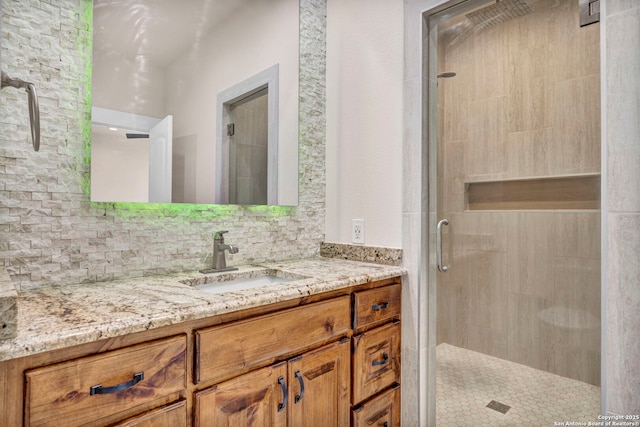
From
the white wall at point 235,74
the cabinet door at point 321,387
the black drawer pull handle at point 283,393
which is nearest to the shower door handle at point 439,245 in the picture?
the cabinet door at point 321,387

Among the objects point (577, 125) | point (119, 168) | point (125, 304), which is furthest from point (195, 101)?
point (577, 125)

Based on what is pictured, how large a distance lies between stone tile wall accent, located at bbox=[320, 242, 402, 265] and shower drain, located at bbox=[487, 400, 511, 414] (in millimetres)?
642

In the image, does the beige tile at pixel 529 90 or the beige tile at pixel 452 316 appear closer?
the beige tile at pixel 529 90

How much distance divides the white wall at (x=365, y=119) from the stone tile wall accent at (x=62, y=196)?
2.39 ft

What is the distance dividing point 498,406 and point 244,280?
1117 mm

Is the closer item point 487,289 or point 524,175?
point 524,175

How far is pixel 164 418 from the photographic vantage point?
2.90 feet

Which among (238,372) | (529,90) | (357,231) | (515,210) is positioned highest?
(529,90)

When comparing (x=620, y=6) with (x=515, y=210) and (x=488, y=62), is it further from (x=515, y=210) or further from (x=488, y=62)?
(x=515, y=210)

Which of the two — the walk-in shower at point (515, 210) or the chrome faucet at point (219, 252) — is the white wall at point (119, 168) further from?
the walk-in shower at point (515, 210)

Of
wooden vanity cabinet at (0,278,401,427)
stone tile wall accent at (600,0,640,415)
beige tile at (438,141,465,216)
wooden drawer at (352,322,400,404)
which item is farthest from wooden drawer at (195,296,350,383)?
stone tile wall accent at (600,0,640,415)

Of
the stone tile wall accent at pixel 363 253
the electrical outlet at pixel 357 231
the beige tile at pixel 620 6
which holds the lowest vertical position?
the stone tile wall accent at pixel 363 253

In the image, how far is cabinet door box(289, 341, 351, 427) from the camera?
3.80 ft

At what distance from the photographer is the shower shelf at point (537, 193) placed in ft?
3.94
